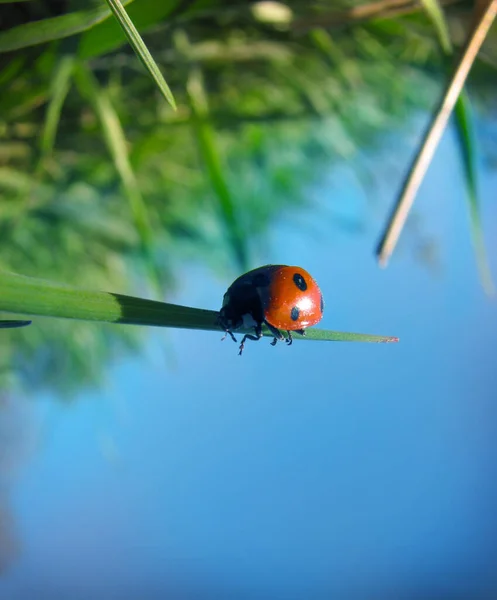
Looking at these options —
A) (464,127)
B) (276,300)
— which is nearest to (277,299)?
(276,300)

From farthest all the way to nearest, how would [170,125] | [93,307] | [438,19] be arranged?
[170,125] < [438,19] < [93,307]

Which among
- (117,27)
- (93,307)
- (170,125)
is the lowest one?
(93,307)

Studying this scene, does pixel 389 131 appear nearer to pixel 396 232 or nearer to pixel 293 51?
pixel 293 51

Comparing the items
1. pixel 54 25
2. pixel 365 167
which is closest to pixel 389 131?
pixel 365 167

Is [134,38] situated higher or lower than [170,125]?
lower

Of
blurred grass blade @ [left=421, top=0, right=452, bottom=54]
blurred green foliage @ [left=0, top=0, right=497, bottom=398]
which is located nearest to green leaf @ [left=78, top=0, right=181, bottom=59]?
blurred green foliage @ [left=0, top=0, right=497, bottom=398]

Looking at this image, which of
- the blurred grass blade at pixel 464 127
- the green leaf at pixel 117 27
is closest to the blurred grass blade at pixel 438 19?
the blurred grass blade at pixel 464 127

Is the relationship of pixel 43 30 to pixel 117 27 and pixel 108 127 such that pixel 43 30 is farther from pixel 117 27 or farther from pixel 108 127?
pixel 108 127
